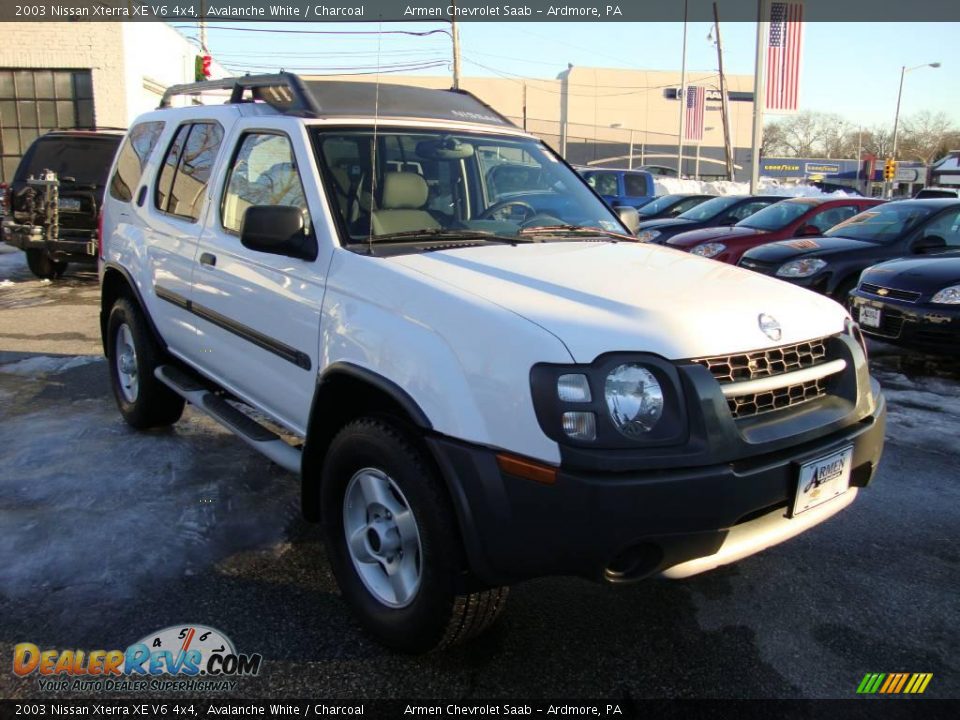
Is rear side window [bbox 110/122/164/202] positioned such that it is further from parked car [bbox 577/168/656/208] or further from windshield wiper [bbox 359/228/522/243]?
parked car [bbox 577/168/656/208]

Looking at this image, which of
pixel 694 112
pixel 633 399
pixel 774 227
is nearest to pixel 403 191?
pixel 633 399

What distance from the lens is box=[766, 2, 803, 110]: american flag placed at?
19.2 meters

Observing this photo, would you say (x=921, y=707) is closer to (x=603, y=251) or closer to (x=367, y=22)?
(x=603, y=251)

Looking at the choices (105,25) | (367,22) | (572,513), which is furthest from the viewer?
(105,25)

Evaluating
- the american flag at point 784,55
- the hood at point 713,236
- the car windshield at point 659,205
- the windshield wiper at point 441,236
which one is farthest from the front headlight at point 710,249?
the american flag at point 784,55

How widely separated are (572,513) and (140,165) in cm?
411

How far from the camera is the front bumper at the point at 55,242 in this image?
1009 centimetres

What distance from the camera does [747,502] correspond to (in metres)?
2.31

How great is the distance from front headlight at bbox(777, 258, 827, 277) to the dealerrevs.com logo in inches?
286

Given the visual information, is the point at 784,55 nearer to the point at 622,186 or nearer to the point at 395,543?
the point at 622,186

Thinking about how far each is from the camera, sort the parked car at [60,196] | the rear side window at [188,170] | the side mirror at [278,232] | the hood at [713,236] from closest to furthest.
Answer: the side mirror at [278,232] → the rear side window at [188,170] → the parked car at [60,196] → the hood at [713,236]

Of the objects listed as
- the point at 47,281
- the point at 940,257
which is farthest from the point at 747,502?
the point at 47,281

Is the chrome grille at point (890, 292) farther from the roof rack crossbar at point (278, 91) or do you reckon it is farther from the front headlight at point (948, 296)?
the roof rack crossbar at point (278, 91)

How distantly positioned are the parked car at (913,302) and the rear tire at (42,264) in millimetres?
10157
